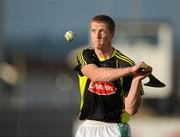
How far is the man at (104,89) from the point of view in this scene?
6.73 metres

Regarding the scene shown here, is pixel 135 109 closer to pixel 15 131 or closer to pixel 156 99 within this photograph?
pixel 15 131

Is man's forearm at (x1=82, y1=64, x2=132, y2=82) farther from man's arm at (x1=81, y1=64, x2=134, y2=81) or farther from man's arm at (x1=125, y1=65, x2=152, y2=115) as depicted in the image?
Answer: man's arm at (x1=125, y1=65, x2=152, y2=115)

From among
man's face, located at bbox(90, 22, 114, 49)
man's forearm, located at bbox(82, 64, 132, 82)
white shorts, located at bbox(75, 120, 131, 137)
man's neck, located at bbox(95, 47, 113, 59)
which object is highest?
man's face, located at bbox(90, 22, 114, 49)

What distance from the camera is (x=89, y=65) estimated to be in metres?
6.83

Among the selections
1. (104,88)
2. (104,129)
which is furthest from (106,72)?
(104,129)

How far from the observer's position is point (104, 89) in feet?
22.5

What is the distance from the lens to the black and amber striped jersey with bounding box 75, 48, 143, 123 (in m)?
6.85

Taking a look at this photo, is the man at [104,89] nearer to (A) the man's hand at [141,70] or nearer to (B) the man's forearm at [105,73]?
(B) the man's forearm at [105,73]

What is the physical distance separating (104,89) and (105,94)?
0.14ft

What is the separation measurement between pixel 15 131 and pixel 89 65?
21505 millimetres

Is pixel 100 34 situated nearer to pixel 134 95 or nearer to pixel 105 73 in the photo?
pixel 105 73

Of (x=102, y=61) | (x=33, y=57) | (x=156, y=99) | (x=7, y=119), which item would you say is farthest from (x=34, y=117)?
(x=102, y=61)

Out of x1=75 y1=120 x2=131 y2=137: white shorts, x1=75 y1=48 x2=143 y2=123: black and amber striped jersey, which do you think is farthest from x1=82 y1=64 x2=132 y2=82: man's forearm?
x1=75 y1=120 x2=131 y2=137: white shorts

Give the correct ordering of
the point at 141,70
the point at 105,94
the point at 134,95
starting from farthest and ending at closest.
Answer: the point at 105,94
the point at 134,95
the point at 141,70
